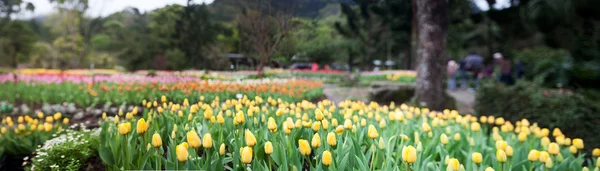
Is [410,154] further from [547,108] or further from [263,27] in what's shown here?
[547,108]

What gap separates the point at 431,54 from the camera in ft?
18.2

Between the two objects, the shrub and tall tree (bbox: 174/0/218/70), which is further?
tall tree (bbox: 174/0/218/70)

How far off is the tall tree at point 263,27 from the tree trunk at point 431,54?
332 cm

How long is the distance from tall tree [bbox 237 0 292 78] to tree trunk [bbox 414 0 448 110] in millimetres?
3322

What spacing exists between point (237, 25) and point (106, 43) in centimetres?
187

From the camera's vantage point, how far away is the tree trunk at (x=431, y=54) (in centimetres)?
537

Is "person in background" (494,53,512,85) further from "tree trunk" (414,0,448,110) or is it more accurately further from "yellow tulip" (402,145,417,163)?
"yellow tulip" (402,145,417,163)

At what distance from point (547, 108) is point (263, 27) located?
3.48m

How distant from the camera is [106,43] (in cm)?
375

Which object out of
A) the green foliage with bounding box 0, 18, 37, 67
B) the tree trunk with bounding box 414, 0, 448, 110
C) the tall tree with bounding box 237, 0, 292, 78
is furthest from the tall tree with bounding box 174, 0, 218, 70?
the tree trunk with bounding box 414, 0, 448, 110

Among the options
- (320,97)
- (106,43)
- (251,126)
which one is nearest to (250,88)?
(251,126)

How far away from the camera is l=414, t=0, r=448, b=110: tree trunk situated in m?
5.37

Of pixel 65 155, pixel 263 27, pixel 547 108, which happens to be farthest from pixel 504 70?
pixel 65 155

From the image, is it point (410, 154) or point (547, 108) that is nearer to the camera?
point (410, 154)
